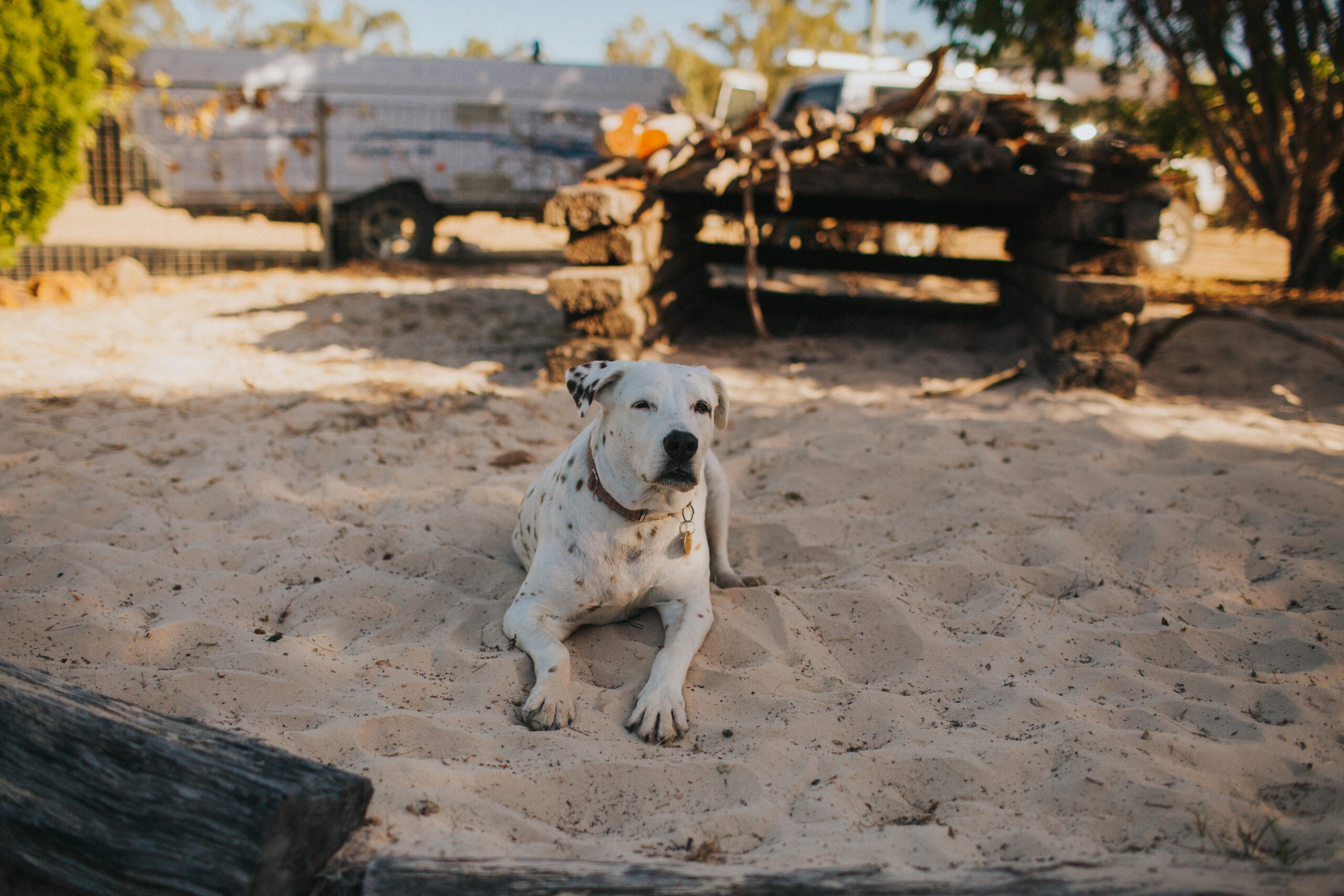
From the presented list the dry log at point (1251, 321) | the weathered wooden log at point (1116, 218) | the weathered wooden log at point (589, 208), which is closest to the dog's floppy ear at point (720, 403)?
the weathered wooden log at point (589, 208)

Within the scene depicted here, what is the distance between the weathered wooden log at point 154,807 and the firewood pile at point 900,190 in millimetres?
4438

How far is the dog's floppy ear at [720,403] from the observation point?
317 centimetres

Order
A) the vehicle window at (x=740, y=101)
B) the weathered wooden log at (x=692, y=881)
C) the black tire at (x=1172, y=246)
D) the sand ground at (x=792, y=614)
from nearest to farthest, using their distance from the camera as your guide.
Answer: the weathered wooden log at (x=692, y=881)
the sand ground at (x=792, y=614)
the black tire at (x=1172, y=246)
the vehicle window at (x=740, y=101)

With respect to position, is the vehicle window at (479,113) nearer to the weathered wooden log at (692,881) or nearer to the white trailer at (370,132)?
the white trailer at (370,132)

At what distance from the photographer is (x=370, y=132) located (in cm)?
1118

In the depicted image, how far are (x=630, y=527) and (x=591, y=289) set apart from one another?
3383 mm

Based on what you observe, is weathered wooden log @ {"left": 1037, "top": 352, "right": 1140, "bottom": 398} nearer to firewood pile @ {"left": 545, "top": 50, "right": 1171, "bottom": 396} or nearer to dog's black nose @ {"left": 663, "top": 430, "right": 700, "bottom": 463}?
firewood pile @ {"left": 545, "top": 50, "right": 1171, "bottom": 396}

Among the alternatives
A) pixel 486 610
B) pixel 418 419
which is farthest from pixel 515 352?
pixel 486 610

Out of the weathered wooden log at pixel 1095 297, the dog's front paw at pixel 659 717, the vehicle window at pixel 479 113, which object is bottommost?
the dog's front paw at pixel 659 717

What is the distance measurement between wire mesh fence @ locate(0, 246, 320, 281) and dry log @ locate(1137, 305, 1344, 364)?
9760 millimetres

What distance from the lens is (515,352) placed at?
7223mm

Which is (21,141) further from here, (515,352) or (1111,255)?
(1111,255)

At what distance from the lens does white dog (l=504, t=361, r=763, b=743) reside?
284cm

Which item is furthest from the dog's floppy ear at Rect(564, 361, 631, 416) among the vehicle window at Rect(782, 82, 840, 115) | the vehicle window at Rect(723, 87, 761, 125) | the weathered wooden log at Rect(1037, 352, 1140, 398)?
the vehicle window at Rect(723, 87, 761, 125)
